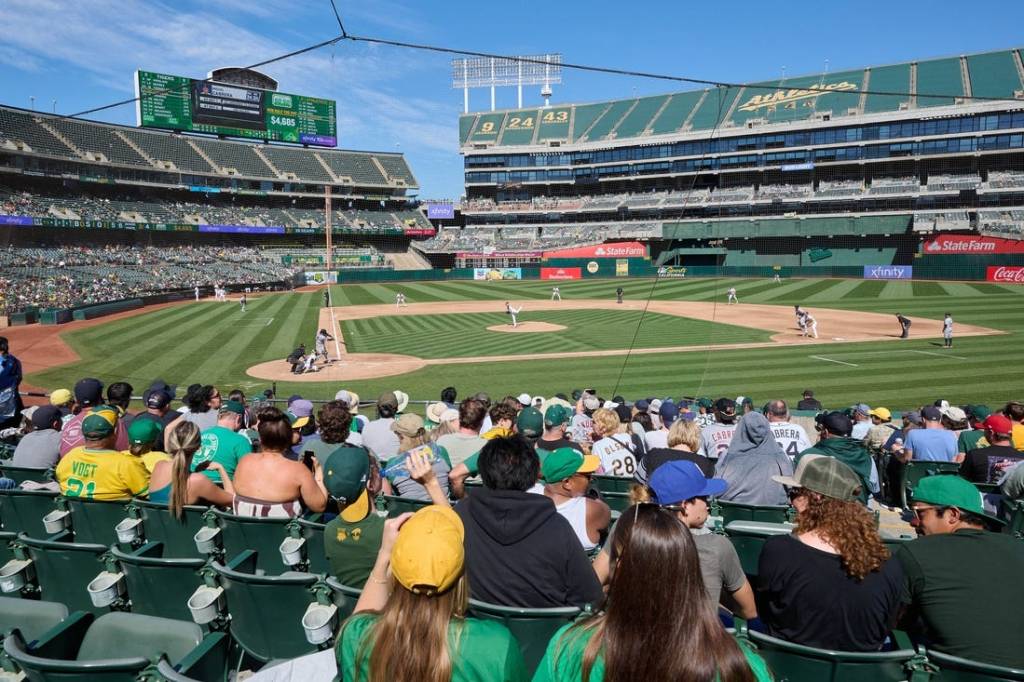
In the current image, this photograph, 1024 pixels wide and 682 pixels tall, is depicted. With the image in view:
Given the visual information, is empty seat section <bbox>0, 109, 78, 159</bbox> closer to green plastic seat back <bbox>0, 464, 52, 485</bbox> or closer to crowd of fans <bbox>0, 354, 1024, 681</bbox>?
green plastic seat back <bbox>0, 464, 52, 485</bbox>

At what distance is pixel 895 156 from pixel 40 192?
87.5 m

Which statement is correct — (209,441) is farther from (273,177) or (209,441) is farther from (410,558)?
(273,177)

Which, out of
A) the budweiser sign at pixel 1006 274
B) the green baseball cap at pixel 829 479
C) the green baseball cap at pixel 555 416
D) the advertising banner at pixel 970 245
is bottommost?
the green baseball cap at pixel 555 416

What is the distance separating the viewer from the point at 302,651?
408 centimetres

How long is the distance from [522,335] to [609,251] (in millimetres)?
48673

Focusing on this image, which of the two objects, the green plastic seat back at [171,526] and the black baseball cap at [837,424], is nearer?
the green plastic seat back at [171,526]

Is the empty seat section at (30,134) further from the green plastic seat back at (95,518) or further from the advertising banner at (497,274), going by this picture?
the green plastic seat back at (95,518)

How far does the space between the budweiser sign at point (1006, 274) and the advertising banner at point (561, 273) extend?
39658 millimetres

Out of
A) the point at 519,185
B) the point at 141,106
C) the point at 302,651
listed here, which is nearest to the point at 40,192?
the point at 141,106

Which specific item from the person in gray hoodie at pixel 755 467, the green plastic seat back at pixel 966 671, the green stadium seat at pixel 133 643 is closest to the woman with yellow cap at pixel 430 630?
the green stadium seat at pixel 133 643

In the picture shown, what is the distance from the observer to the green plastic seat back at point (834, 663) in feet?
9.91

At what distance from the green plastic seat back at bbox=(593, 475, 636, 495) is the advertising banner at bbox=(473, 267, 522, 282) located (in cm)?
7231

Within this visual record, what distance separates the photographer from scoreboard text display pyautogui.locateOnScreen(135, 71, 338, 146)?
74000 millimetres

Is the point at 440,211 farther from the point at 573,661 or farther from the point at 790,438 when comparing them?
Answer: the point at 573,661
